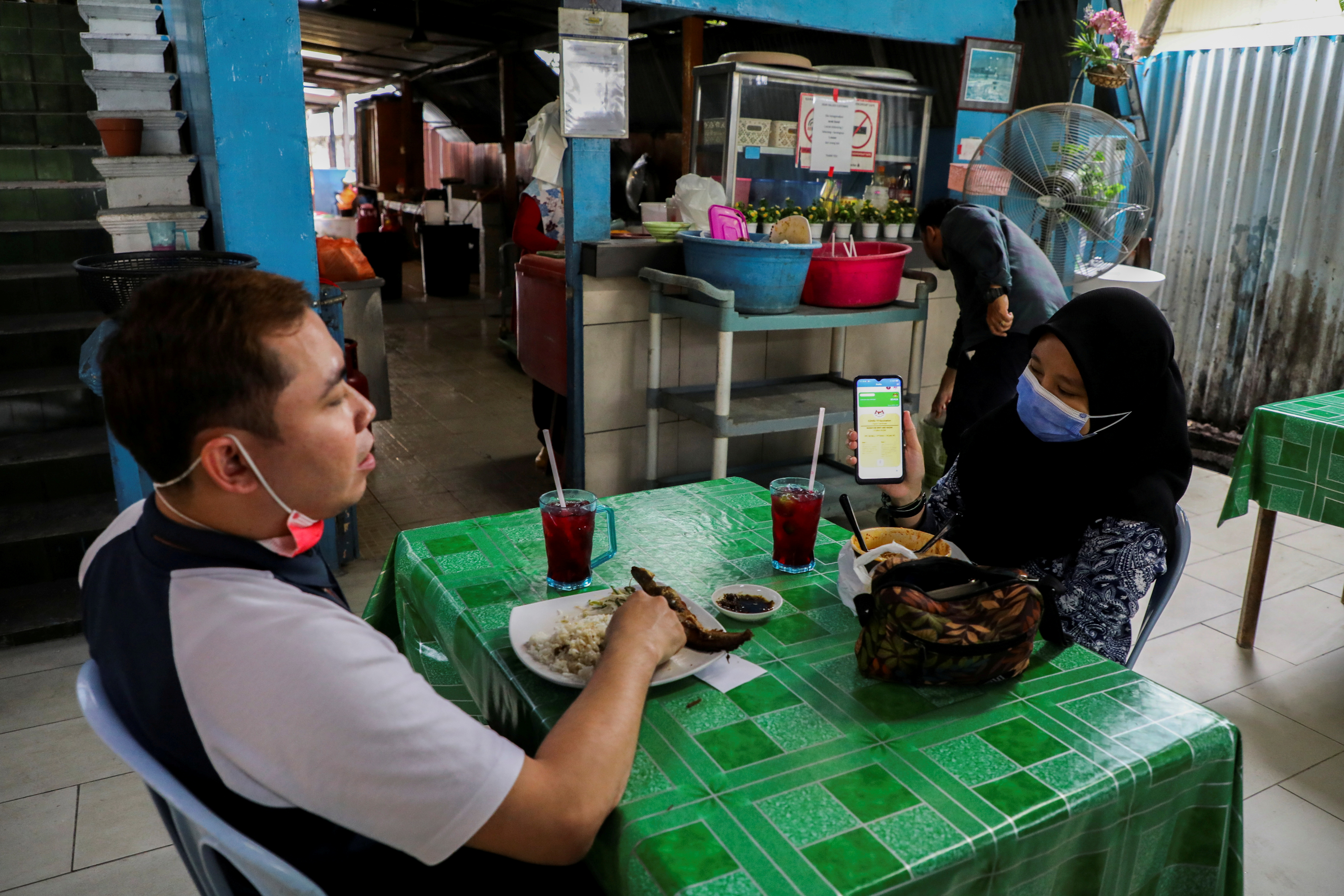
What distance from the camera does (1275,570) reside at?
384 cm

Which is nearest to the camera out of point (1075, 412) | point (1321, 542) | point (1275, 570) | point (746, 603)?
point (746, 603)

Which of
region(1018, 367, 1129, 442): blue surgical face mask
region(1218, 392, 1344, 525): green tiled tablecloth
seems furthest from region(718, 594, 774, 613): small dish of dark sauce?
region(1218, 392, 1344, 525): green tiled tablecloth

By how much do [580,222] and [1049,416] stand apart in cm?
243

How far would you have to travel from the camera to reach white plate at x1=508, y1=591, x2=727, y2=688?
129 centimetres

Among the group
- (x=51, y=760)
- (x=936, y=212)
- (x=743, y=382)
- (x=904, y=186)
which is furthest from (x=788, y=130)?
(x=51, y=760)

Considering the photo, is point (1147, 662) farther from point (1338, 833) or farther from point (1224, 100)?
point (1224, 100)

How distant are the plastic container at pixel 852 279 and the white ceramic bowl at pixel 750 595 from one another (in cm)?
231

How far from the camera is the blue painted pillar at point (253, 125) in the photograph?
2928 millimetres

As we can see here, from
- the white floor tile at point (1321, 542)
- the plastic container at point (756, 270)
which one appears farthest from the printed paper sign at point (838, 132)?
the white floor tile at point (1321, 542)

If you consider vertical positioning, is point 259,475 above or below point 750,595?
above

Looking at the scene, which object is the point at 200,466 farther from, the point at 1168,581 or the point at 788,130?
the point at 788,130

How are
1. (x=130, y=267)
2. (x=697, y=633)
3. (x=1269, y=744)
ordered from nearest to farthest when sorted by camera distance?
(x=697, y=633) → (x=1269, y=744) → (x=130, y=267)

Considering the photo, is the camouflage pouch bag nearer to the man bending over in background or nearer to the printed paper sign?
the man bending over in background

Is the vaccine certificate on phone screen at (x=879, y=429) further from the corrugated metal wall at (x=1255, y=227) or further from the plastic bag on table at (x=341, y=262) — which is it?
the corrugated metal wall at (x=1255, y=227)
